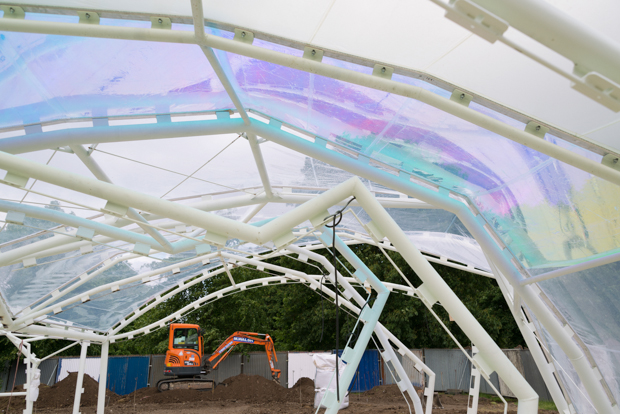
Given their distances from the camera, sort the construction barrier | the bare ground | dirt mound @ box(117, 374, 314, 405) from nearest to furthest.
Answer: the bare ground
dirt mound @ box(117, 374, 314, 405)
the construction barrier

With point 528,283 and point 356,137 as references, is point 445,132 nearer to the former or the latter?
point 356,137

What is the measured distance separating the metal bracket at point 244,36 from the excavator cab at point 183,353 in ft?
70.6

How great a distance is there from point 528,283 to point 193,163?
19.8ft

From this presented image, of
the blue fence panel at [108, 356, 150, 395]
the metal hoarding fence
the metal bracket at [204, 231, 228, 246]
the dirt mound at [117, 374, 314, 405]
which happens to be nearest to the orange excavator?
the dirt mound at [117, 374, 314, 405]

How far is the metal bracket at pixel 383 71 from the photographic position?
471 centimetres

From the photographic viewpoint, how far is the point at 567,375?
8453 mm

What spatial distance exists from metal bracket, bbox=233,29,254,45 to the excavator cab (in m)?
21.5

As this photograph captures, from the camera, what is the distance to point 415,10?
4.16 meters

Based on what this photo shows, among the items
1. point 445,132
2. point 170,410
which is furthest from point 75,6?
point 170,410

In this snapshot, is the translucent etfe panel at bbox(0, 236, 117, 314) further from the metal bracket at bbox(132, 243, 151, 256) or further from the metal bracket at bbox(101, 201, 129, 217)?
the metal bracket at bbox(101, 201, 129, 217)

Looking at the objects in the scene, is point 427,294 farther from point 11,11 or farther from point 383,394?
point 383,394

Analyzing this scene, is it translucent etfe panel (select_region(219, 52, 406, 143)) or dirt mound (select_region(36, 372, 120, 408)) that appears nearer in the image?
translucent etfe panel (select_region(219, 52, 406, 143))

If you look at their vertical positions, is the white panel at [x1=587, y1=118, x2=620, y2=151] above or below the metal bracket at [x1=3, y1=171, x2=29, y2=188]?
above

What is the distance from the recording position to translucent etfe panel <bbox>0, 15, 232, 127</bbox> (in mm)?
5602
